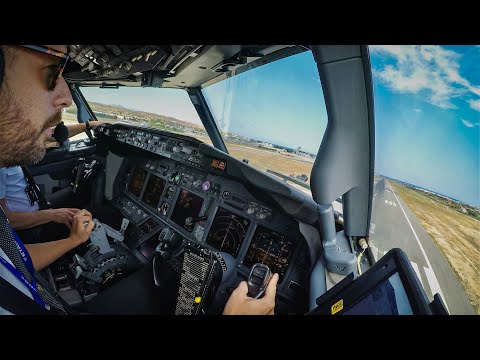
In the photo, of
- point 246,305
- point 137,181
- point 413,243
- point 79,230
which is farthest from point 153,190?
point 413,243

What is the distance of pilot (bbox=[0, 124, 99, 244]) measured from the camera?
2.05 meters

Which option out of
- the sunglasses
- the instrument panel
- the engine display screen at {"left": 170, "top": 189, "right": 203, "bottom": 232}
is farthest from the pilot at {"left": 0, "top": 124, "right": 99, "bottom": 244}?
the sunglasses

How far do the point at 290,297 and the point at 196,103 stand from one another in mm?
2586

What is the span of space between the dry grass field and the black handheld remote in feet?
2.88

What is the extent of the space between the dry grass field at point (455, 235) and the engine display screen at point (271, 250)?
0.94 m

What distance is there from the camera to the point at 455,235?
3.79 ft

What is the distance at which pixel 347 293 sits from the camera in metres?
0.78

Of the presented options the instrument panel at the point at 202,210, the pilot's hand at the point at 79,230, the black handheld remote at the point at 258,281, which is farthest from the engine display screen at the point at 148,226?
the black handheld remote at the point at 258,281

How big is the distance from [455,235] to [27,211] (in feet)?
10.4

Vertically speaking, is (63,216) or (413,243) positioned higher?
(413,243)

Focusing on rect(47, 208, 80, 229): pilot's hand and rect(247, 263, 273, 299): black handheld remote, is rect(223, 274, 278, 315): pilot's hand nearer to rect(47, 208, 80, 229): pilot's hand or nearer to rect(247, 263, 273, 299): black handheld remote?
rect(247, 263, 273, 299): black handheld remote

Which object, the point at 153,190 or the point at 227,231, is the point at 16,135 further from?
the point at 153,190

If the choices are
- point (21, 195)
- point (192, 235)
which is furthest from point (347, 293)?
point (21, 195)

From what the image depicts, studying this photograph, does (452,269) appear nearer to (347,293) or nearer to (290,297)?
(347,293)
